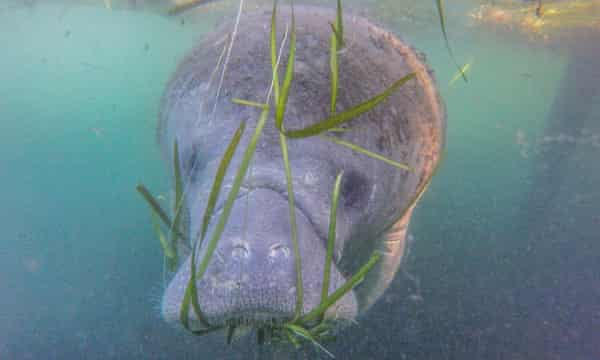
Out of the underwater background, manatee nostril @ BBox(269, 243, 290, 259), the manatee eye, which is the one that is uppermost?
manatee nostril @ BBox(269, 243, 290, 259)

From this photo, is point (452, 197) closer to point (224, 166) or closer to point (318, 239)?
point (318, 239)

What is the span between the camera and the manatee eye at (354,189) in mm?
1978

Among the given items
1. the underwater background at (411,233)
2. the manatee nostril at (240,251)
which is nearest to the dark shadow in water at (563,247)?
Answer: the underwater background at (411,233)

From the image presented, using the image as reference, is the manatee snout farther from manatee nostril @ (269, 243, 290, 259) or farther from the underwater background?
the underwater background

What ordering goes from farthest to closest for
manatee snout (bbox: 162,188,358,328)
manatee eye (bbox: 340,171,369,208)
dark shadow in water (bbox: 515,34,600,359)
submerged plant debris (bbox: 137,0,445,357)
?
dark shadow in water (bbox: 515,34,600,359), manatee eye (bbox: 340,171,369,208), manatee snout (bbox: 162,188,358,328), submerged plant debris (bbox: 137,0,445,357)

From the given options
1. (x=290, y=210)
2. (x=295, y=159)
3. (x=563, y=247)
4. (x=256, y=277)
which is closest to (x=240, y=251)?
(x=256, y=277)

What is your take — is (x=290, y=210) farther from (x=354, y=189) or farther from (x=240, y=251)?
(x=354, y=189)

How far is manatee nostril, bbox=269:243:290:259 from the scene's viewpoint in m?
1.48

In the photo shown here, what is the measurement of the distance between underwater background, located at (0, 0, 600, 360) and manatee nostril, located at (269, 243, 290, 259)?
1001 mm

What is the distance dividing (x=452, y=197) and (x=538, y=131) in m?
2.76

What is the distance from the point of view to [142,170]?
560 cm

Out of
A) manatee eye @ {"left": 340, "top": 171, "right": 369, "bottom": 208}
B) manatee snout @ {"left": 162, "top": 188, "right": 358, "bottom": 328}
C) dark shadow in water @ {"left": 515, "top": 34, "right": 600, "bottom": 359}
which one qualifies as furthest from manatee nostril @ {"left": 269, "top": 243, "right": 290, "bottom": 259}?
dark shadow in water @ {"left": 515, "top": 34, "right": 600, "bottom": 359}

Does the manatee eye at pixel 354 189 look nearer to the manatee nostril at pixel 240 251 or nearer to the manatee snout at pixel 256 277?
the manatee snout at pixel 256 277

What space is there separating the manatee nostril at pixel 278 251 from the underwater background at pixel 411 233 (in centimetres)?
100
